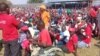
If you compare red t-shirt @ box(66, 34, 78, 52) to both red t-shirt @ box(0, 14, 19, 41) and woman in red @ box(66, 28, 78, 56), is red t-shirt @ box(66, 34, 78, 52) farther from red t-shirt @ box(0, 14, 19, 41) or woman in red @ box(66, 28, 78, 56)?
red t-shirt @ box(0, 14, 19, 41)

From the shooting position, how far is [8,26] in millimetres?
6730

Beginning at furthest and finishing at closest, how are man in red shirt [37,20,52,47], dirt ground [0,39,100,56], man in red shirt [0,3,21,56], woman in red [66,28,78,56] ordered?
dirt ground [0,39,100,56] → woman in red [66,28,78,56] → man in red shirt [37,20,52,47] → man in red shirt [0,3,21,56]

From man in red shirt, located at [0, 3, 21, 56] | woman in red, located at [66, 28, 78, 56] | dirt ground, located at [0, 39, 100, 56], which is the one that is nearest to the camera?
man in red shirt, located at [0, 3, 21, 56]

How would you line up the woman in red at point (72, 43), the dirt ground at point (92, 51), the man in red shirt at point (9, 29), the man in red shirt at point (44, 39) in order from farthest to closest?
the dirt ground at point (92, 51) → the woman in red at point (72, 43) → the man in red shirt at point (44, 39) → the man in red shirt at point (9, 29)

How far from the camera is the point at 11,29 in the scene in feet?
22.2

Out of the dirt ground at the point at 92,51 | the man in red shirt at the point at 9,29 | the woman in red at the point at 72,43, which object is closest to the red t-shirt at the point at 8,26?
the man in red shirt at the point at 9,29

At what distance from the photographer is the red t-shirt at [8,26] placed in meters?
6.71

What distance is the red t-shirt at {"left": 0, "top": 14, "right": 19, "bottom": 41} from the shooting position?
22.0 ft

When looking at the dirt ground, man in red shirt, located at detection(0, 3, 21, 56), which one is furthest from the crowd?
the dirt ground

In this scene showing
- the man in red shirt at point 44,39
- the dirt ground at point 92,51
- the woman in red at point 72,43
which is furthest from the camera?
the dirt ground at point 92,51

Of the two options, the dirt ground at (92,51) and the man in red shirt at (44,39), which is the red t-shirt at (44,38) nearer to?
the man in red shirt at (44,39)

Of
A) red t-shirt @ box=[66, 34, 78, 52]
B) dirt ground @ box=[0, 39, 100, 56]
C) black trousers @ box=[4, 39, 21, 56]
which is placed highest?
black trousers @ box=[4, 39, 21, 56]

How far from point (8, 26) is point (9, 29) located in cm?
6

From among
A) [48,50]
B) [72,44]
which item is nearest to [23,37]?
[72,44]
